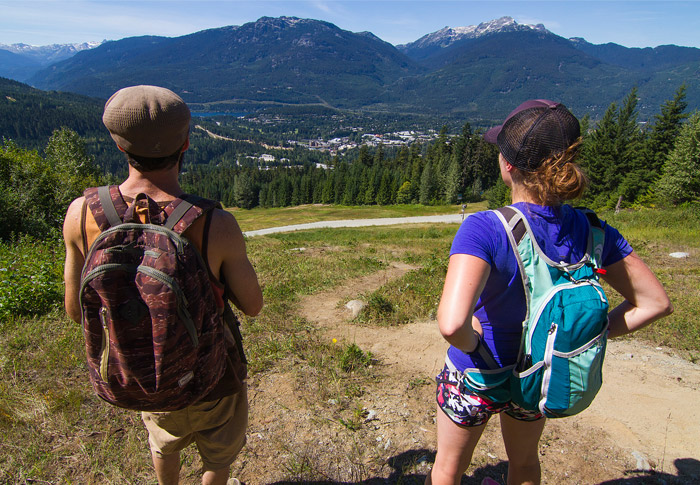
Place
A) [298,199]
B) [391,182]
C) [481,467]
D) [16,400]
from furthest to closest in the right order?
1. [298,199]
2. [391,182]
3. [16,400]
4. [481,467]

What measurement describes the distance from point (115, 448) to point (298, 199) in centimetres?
8224

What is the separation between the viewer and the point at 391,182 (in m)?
70.1

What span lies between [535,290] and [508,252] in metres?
0.21

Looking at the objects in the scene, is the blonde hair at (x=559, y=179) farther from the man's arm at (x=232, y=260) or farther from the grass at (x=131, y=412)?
the grass at (x=131, y=412)

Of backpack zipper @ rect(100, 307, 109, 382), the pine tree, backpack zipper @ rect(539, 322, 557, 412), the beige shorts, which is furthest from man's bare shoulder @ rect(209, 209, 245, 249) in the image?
the pine tree

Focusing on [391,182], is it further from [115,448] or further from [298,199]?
[115,448]

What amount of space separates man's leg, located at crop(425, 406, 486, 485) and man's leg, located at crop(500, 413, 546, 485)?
0.28 m

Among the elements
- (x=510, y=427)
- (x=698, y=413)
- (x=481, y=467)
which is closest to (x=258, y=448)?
(x=481, y=467)

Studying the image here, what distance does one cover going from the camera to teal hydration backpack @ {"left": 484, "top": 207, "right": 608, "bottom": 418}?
63.7 inches

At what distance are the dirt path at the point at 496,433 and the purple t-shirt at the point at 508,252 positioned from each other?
171 centimetres

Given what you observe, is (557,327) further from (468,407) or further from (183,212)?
(183,212)

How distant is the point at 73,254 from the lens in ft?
6.00

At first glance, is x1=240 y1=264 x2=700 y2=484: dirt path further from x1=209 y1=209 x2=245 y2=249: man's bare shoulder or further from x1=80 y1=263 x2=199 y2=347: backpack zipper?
x1=209 y1=209 x2=245 y2=249: man's bare shoulder

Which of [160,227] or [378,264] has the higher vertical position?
[160,227]
